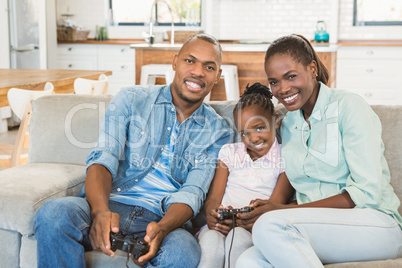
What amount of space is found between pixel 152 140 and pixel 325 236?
77 centimetres

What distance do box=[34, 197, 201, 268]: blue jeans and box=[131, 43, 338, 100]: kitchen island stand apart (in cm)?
312

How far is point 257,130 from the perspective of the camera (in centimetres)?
189

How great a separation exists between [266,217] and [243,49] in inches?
128

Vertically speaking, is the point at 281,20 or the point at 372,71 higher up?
the point at 281,20

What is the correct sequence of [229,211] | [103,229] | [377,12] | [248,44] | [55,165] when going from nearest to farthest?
[103,229] < [229,211] < [55,165] < [248,44] < [377,12]

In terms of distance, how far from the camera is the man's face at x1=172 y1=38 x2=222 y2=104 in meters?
1.92

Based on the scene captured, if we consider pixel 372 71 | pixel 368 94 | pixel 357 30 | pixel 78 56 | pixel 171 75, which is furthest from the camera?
pixel 78 56

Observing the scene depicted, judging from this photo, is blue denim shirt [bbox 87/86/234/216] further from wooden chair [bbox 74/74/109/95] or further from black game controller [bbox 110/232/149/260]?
wooden chair [bbox 74/74/109/95]

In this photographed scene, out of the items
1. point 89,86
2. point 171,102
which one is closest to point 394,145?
point 171,102

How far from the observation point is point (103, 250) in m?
1.55

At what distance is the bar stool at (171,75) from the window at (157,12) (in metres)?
2.26

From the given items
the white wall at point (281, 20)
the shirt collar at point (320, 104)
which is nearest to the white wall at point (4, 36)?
the white wall at point (281, 20)

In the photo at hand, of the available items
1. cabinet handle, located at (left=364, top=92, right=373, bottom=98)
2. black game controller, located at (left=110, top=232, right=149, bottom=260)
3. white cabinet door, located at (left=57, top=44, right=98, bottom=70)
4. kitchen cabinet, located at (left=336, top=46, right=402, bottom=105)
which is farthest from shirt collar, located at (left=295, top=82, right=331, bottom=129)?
white cabinet door, located at (left=57, top=44, right=98, bottom=70)

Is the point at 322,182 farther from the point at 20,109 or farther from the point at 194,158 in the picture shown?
the point at 20,109
